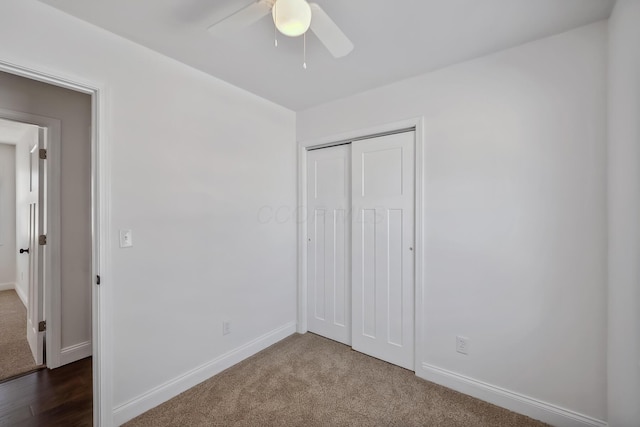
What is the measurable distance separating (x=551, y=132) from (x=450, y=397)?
1.92 m

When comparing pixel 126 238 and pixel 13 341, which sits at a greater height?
pixel 126 238

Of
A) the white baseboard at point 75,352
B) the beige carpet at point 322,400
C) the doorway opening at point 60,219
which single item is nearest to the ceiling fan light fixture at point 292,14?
the doorway opening at point 60,219

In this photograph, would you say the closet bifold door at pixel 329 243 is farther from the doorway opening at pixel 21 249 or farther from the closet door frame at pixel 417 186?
the doorway opening at pixel 21 249

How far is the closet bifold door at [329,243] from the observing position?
273 cm

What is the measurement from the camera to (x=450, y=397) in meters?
1.93

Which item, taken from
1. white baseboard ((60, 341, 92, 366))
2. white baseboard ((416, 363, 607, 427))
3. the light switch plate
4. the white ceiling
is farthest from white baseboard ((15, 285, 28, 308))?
white baseboard ((416, 363, 607, 427))

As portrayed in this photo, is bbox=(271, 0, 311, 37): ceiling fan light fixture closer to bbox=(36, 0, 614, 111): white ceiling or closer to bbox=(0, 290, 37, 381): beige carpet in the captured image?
bbox=(36, 0, 614, 111): white ceiling

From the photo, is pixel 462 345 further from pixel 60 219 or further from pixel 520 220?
pixel 60 219

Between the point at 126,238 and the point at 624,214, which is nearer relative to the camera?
the point at 624,214

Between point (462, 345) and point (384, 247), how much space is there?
0.93m

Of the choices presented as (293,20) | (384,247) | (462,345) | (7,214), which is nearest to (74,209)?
(293,20)

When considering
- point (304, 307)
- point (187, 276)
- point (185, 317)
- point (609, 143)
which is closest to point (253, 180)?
point (187, 276)

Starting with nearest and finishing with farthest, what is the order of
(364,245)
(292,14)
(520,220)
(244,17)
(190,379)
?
(292,14) < (244,17) < (520,220) < (190,379) < (364,245)

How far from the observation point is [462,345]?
2.00 m
